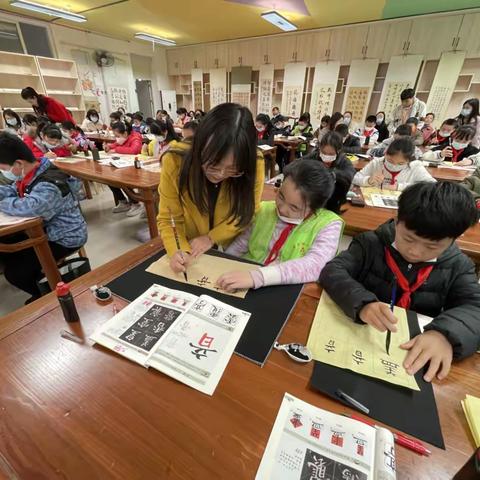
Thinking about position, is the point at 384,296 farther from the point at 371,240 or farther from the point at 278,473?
the point at 278,473

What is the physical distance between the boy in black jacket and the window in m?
8.25

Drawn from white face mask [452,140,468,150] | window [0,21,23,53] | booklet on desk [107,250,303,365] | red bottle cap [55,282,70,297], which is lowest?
booklet on desk [107,250,303,365]

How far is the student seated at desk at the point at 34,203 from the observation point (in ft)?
5.02

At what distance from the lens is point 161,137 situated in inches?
133

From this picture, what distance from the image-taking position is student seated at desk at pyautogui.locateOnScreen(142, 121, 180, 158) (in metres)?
3.30

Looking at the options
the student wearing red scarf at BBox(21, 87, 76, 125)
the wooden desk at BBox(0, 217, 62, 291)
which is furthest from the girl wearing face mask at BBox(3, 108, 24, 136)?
the wooden desk at BBox(0, 217, 62, 291)

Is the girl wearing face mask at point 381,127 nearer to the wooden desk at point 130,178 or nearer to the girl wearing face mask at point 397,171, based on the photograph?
the girl wearing face mask at point 397,171

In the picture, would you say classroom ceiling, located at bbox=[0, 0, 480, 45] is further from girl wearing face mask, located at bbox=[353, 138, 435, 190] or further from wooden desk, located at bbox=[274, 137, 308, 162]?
girl wearing face mask, located at bbox=[353, 138, 435, 190]

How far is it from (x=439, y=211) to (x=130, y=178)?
2.42m

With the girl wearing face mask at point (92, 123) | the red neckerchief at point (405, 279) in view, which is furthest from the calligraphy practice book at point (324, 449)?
the girl wearing face mask at point (92, 123)

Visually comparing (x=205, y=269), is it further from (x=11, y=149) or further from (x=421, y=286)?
(x=11, y=149)

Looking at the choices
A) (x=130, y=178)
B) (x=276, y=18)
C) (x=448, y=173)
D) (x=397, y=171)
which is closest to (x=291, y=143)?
(x=276, y=18)

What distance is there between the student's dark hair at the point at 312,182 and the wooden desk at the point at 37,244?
148 cm

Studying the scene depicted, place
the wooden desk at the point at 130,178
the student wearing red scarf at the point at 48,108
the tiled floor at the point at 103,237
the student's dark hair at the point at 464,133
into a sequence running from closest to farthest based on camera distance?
the tiled floor at the point at 103,237 → the wooden desk at the point at 130,178 → the student's dark hair at the point at 464,133 → the student wearing red scarf at the point at 48,108
